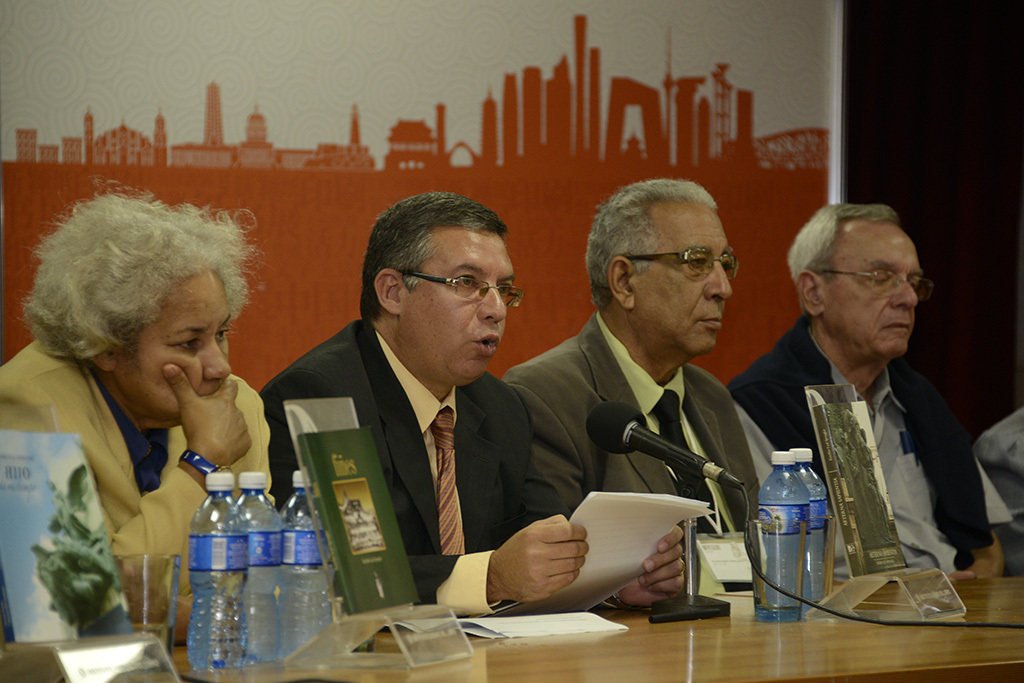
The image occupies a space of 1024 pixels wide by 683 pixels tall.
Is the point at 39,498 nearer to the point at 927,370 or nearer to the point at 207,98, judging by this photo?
the point at 207,98

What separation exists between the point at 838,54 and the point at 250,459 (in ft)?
10.8

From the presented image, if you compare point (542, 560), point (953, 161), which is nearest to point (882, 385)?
point (953, 161)

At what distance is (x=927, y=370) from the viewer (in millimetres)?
4406

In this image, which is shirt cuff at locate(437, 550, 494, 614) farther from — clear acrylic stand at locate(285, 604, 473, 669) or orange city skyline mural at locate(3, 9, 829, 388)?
orange city skyline mural at locate(3, 9, 829, 388)

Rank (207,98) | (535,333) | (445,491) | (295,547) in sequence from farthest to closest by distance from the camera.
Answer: (535,333)
(207,98)
(445,491)
(295,547)

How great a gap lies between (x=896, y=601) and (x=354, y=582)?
1.14 meters

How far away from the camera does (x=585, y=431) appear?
265 cm

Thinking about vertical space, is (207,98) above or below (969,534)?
above

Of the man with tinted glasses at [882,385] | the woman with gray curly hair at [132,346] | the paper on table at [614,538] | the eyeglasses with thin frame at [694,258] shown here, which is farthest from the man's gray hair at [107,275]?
the man with tinted glasses at [882,385]

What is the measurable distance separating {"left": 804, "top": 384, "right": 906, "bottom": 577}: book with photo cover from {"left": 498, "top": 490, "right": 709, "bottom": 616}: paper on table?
0.28 meters

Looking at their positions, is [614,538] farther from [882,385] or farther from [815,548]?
[882,385]

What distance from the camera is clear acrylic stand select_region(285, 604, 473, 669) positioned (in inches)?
55.8

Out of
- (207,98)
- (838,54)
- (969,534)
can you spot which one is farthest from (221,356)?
(838,54)

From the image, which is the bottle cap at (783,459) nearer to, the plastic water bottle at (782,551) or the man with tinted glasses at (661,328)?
the plastic water bottle at (782,551)
